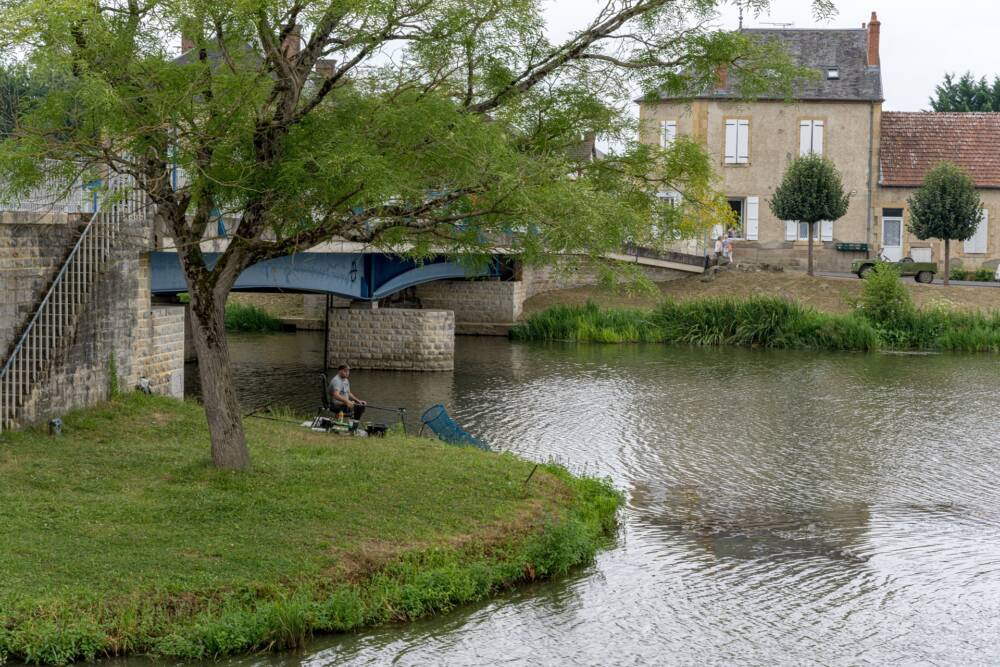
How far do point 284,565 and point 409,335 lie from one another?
20.0 metres

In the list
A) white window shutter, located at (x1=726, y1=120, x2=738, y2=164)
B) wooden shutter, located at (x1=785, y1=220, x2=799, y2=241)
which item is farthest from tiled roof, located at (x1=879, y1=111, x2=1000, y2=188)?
white window shutter, located at (x1=726, y1=120, x2=738, y2=164)

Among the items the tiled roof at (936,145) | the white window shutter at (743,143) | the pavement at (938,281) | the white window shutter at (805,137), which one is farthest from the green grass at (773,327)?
the tiled roof at (936,145)

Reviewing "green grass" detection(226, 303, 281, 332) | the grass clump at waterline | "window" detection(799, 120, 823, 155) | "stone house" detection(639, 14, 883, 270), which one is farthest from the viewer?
"window" detection(799, 120, 823, 155)

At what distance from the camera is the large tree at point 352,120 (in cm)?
1223

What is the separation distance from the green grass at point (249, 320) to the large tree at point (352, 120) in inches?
1028

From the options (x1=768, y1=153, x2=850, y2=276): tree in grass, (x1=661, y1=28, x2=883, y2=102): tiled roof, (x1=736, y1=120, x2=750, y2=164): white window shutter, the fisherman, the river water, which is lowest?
the river water

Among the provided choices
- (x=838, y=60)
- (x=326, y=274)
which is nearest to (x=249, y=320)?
(x=326, y=274)

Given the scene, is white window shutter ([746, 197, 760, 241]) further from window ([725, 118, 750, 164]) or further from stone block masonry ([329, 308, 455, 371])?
stone block masonry ([329, 308, 455, 371])

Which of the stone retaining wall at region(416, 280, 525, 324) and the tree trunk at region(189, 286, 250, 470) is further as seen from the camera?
the stone retaining wall at region(416, 280, 525, 324)

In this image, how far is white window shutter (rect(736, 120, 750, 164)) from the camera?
156ft

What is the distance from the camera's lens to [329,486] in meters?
14.0

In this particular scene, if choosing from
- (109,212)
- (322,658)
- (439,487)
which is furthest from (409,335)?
(322,658)

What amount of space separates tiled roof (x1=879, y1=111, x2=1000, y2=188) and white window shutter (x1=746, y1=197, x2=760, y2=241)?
457 centimetres

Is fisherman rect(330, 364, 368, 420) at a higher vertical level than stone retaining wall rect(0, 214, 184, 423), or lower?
lower
